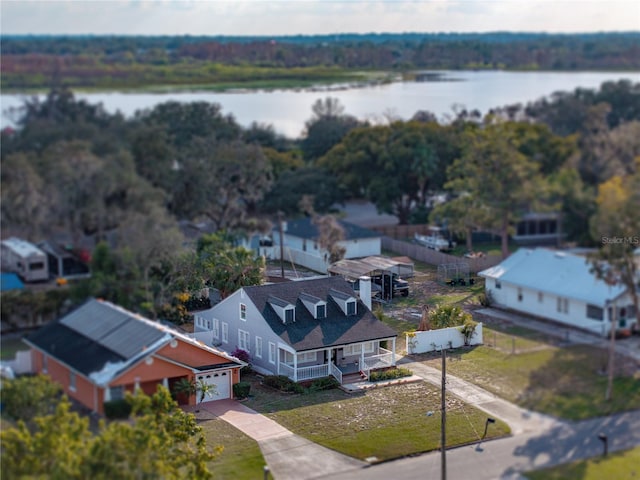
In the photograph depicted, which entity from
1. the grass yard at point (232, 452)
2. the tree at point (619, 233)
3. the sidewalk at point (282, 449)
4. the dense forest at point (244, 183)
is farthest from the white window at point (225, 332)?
the tree at point (619, 233)

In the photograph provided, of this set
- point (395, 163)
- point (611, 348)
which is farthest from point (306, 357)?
point (395, 163)

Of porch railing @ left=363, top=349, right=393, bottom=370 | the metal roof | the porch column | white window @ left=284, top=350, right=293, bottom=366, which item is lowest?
white window @ left=284, top=350, right=293, bottom=366

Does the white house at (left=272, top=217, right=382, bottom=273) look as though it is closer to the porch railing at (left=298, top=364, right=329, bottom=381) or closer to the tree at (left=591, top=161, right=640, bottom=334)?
the porch railing at (left=298, top=364, right=329, bottom=381)

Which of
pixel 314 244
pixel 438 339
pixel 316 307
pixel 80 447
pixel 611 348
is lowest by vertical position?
pixel 314 244

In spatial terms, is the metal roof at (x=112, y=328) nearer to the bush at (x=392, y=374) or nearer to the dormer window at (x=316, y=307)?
the bush at (x=392, y=374)

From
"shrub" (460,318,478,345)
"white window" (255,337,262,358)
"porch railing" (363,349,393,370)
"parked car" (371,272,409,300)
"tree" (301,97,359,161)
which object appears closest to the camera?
"shrub" (460,318,478,345)

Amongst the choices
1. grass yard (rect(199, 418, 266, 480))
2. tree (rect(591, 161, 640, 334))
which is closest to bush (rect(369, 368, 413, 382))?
grass yard (rect(199, 418, 266, 480))

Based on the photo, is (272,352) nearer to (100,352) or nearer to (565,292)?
(565,292)
